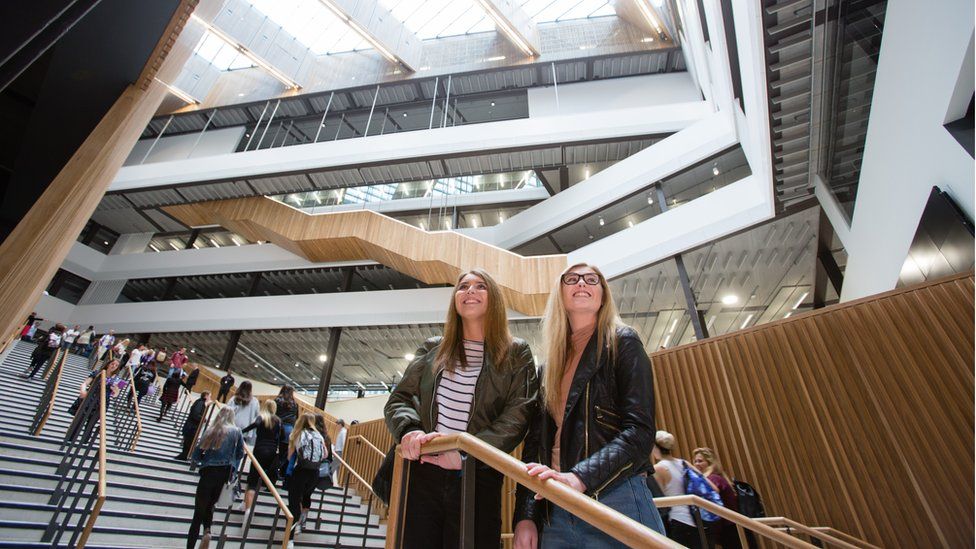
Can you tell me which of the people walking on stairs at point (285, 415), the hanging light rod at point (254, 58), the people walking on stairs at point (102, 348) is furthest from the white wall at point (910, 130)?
the hanging light rod at point (254, 58)

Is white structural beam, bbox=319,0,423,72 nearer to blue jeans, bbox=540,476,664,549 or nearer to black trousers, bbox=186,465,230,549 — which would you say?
black trousers, bbox=186,465,230,549

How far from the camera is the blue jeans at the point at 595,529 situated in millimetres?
1179

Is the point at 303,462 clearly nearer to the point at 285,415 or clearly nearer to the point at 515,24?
the point at 285,415

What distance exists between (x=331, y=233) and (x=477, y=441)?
12572mm

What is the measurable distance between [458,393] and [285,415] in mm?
4591

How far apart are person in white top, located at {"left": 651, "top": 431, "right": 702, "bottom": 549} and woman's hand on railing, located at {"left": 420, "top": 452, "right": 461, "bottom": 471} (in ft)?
7.03

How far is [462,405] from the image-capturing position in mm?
1588

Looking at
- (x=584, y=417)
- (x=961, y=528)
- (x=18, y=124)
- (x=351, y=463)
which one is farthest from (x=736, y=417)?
(x=351, y=463)

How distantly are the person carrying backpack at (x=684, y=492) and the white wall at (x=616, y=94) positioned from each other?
42.1 ft

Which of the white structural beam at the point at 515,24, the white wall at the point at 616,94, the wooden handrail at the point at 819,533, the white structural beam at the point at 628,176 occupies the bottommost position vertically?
the wooden handrail at the point at 819,533

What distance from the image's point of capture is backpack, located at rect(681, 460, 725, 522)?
11.0 feet

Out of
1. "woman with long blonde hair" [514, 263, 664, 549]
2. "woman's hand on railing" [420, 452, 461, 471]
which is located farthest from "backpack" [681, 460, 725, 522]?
"woman's hand on railing" [420, 452, 461, 471]

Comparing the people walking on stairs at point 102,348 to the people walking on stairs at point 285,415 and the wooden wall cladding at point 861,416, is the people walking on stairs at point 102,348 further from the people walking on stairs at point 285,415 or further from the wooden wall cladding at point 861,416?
the wooden wall cladding at point 861,416

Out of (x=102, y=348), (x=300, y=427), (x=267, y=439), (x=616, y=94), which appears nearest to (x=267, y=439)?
(x=267, y=439)
